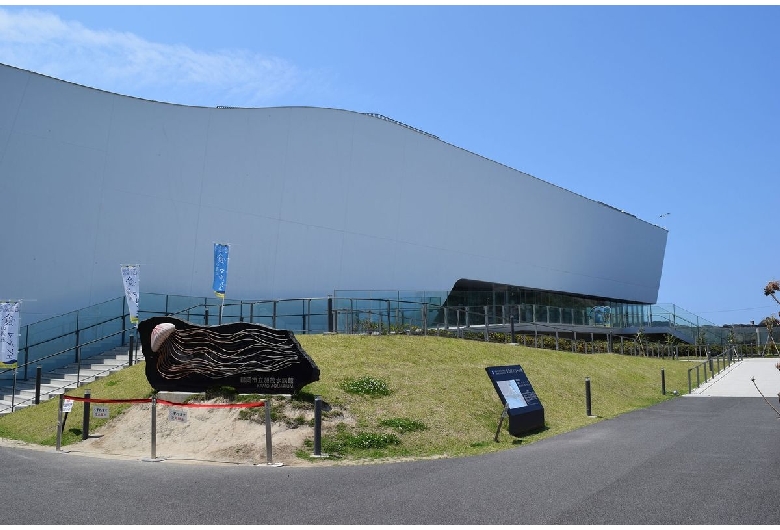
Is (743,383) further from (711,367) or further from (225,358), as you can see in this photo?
(225,358)

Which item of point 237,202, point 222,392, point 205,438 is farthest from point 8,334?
point 237,202

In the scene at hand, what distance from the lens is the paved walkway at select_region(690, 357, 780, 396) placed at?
25.3 m

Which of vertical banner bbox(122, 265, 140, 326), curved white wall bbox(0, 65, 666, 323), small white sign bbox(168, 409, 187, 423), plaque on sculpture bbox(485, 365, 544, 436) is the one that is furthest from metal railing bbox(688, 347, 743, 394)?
vertical banner bbox(122, 265, 140, 326)

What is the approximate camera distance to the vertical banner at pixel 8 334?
2120 centimetres

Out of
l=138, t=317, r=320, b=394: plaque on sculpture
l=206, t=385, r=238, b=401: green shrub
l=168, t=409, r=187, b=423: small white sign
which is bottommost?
l=168, t=409, r=187, b=423: small white sign

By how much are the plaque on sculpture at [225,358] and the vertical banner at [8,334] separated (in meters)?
6.66

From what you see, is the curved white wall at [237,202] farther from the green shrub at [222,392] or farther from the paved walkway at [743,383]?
the paved walkway at [743,383]

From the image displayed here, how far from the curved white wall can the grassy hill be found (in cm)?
973

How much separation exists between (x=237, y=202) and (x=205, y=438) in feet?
70.5

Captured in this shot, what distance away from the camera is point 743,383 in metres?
28.9

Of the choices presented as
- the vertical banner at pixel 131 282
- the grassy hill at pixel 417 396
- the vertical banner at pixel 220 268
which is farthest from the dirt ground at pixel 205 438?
the vertical banner at pixel 131 282

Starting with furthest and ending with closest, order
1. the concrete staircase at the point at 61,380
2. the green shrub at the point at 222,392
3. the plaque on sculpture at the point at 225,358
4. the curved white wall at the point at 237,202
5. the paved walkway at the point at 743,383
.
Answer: the curved white wall at the point at 237,202 → the paved walkway at the point at 743,383 → the concrete staircase at the point at 61,380 → the green shrub at the point at 222,392 → the plaque on sculpture at the point at 225,358

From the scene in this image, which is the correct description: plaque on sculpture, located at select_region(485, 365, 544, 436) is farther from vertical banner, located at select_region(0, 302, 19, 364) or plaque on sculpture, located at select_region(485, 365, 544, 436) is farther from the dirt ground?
vertical banner, located at select_region(0, 302, 19, 364)

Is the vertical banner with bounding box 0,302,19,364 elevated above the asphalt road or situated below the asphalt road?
above
